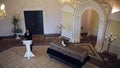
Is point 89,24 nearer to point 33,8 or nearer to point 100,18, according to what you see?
point 100,18

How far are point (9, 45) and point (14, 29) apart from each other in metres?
1.71

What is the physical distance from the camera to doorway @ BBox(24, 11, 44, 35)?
12.0 metres

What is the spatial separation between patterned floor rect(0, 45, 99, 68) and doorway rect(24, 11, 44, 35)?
290cm

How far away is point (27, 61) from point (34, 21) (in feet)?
14.5

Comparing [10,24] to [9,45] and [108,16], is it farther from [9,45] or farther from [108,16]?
[108,16]

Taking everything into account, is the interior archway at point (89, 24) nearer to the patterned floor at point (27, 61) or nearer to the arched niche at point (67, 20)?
the arched niche at point (67, 20)

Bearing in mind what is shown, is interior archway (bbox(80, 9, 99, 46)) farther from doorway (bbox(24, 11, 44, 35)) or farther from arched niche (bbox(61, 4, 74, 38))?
doorway (bbox(24, 11, 44, 35))

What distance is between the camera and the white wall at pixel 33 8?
11.4 metres

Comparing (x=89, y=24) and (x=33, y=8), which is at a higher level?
(x=33, y=8)

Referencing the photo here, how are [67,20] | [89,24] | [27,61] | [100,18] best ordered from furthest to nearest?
[89,24] < [67,20] < [100,18] < [27,61]

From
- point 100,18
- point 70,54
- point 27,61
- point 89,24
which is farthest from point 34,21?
point 100,18

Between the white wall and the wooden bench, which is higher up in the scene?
the white wall

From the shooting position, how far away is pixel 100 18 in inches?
370

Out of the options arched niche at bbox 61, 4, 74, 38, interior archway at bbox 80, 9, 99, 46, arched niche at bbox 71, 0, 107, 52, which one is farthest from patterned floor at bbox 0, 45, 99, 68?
interior archway at bbox 80, 9, 99, 46
